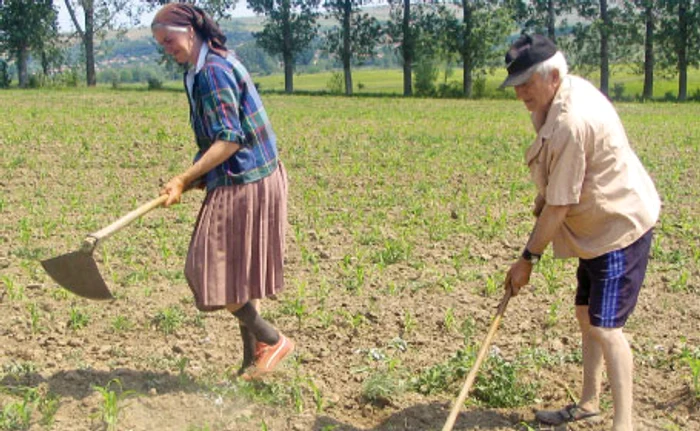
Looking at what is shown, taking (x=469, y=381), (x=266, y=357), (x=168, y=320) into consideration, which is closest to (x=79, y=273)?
(x=266, y=357)

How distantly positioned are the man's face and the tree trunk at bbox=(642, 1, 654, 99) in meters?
35.4

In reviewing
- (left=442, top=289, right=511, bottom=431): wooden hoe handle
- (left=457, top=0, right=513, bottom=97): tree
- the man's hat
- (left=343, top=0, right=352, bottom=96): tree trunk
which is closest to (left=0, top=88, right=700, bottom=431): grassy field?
(left=442, top=289, right=511, bottom=431): wooden hoe handle

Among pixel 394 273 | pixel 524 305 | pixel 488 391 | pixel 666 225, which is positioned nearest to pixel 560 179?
pixel 488 391

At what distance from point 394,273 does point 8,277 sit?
2.63m

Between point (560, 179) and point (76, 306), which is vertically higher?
point (560, 179)

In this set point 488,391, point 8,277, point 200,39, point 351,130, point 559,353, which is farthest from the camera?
point 351,130

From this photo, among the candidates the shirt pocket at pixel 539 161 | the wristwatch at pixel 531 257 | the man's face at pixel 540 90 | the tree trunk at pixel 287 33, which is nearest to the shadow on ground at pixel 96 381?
the wristwatch at pixel 531 257

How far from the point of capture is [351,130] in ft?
49.0

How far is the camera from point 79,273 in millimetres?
4039

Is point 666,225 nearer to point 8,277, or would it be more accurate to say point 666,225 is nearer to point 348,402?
point 348,402

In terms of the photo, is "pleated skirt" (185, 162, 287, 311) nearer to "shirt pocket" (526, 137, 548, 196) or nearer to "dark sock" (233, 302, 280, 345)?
"dark sock" (233, 302, 280, 345)

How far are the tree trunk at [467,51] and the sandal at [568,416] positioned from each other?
3421cm

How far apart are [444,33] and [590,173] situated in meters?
38.4

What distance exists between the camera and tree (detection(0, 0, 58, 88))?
1609 inches
